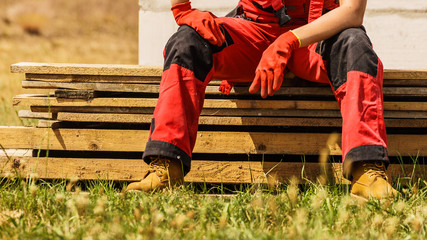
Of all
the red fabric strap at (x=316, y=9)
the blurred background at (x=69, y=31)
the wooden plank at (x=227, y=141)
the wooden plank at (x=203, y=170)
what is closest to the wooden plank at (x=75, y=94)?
the wooden plank at (x=227, y=141)

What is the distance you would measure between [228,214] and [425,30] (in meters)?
2.41

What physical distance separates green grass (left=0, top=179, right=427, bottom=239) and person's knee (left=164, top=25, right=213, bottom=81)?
58cm

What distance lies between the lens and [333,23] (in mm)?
2176

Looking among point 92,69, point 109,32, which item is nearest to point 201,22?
point 92,69

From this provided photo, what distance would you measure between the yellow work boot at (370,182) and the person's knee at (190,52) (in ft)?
2.70

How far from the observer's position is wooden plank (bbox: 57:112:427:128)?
7.98 feet

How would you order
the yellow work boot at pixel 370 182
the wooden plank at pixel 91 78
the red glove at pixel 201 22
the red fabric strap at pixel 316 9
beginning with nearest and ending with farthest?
the yellow work boot at pixel 370 182 → the red glove at pixel 201 22 → the red fabric strap at pixel 316 9 → the wooden plank at pixel 91 78

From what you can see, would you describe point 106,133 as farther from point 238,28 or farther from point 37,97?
point 238,28

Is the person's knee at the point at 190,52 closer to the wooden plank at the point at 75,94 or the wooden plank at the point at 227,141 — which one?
the wooden plank at the point at 227,141

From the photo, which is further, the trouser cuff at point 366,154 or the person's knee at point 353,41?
the person's knee at point 353,41

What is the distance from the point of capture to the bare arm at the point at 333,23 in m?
2.18

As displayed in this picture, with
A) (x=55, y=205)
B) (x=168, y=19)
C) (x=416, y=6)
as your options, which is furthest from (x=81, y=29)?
(x=55, y=205)

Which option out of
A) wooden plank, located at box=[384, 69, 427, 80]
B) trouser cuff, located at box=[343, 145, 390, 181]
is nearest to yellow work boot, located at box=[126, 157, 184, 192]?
trouser cuff, located at box=[343, 145, 390, 181]

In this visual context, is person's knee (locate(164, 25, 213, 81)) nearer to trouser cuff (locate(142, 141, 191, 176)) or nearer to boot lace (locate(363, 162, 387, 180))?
trouser cuff (locate(142, 141, 191, 176))
